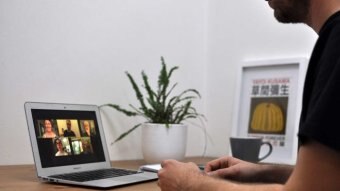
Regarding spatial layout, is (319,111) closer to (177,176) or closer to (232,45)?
(177,176)

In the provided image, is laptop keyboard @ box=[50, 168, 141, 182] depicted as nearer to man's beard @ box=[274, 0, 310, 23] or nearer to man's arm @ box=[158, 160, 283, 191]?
man's arm @ box=[158, 160, 283, 191]

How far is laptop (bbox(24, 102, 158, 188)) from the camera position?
115cm

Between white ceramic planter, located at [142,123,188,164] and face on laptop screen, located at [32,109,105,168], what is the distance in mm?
210

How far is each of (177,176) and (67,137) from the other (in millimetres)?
438

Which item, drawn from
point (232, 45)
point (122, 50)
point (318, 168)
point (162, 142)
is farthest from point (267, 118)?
point (318, 168)

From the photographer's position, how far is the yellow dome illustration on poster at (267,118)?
1.73 m

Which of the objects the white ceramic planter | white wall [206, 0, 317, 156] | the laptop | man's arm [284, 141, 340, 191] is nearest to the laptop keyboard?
the laptop

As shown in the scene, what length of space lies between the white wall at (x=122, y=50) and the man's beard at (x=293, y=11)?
83 centimetres

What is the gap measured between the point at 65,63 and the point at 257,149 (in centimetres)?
74

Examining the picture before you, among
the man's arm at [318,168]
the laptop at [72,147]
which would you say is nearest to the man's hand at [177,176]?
the laptop at [72,147]

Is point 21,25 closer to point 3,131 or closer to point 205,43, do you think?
point 3,131

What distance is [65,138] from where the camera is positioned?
1271 mm

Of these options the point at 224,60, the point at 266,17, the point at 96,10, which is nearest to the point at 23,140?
the point at 96,10

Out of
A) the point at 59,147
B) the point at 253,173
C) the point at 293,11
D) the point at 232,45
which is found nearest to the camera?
the point at 293,11
